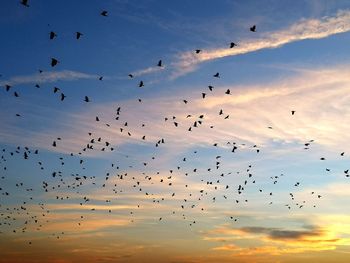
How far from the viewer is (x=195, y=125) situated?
2014 inches

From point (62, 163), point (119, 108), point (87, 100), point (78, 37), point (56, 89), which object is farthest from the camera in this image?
point (62, 163)

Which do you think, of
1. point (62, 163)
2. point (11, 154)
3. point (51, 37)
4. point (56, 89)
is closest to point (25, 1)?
point (51, 37)

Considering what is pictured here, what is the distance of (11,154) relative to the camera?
51031 mm

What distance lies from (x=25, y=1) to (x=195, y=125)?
2308 cm

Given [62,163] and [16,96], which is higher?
[16,96]

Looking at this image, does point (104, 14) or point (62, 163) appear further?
point (62, 163)

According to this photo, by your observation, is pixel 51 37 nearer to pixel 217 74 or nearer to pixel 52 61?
pixel 52 61

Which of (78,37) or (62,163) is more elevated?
(78,37)

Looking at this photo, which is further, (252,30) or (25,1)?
(252,30)

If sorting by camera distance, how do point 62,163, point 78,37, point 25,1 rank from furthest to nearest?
point 62,163
point 78,37
point 25,1

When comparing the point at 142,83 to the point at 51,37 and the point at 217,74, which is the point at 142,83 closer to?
the point at 217,74

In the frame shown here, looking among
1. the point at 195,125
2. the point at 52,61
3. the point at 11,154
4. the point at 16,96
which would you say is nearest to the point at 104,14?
the point at 52,61

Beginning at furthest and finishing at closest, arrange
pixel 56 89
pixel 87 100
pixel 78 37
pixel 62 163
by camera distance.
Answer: pixel 62 163 → pixel 87 100 → pixel 56 89 → pixel 78 37

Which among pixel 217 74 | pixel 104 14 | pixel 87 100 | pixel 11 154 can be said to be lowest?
pixel 11 154
